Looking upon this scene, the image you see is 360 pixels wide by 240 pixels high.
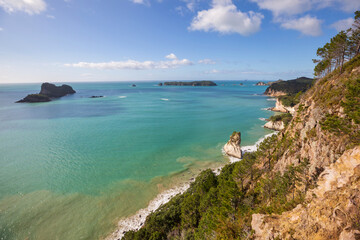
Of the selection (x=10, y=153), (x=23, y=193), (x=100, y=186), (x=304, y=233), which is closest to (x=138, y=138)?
(x=100, y=186)

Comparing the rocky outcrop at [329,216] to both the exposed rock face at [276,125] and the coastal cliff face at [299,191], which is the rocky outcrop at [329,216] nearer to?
the coastal cliff face at [299,191]

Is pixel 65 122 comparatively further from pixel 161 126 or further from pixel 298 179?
pixel 298 179

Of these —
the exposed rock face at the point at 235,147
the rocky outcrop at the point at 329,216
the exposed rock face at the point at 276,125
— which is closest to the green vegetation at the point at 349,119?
the rocky outcrop at the point at 329,216

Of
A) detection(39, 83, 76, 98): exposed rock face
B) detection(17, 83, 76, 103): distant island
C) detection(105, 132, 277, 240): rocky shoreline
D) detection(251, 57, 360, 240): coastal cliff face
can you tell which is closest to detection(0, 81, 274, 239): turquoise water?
detection(105, 132, 277, 240): rocky shoreline

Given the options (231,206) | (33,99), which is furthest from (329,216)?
(33,99)

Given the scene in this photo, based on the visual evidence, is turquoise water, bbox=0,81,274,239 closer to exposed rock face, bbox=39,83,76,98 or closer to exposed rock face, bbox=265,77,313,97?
exposed rock face, bbox=265,77,313,97

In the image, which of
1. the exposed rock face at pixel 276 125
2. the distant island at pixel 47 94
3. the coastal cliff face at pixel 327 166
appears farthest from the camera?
the distant island at pixel 47 94

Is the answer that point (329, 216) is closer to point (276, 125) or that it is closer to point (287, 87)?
point (276, 125)
